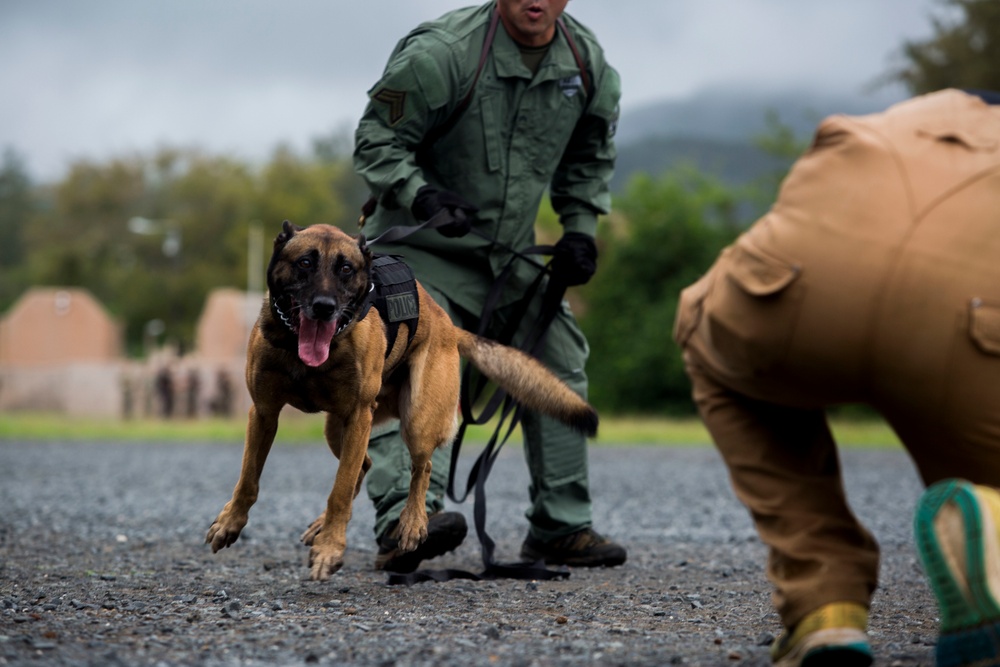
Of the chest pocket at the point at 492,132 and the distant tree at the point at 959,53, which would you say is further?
the distant tree at the point at 959,53

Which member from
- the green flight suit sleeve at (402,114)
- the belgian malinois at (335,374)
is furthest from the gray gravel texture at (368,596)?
the green flight suit sleeve at (402,114)

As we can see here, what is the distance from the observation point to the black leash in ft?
18.3

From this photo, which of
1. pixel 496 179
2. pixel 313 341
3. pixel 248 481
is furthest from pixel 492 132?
pixel 248 481

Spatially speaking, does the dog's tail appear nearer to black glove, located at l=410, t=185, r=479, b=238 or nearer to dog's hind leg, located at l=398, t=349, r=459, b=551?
dog's hind leg, located at l=398, t=349, r=459, b=551

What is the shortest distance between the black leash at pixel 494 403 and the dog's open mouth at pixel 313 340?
33.5 inches

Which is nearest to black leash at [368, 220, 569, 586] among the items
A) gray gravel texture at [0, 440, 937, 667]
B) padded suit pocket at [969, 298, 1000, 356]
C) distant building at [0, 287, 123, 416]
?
gray gravel texture at [0, 440, 937, 667]

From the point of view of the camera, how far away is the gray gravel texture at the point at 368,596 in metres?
3.60

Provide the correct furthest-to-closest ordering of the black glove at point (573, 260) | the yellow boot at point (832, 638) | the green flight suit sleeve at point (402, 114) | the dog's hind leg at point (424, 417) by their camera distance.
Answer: the black glove at point (573, 260)
the green flight suit sleeve at point (402, 114)
the dog's hind leg at point (424, 417)
the yellow boot at point (832, 638)

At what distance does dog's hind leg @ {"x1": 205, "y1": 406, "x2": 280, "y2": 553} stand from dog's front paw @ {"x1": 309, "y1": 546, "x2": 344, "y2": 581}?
309mm

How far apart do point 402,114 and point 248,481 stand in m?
1.83

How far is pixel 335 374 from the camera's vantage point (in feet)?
16.1

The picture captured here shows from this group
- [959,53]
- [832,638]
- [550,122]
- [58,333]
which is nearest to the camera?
[832,638]

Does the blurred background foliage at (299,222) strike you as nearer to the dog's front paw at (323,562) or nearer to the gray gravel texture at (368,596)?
the gray gravel texture at (368,596)

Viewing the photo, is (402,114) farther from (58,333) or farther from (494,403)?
(58,333)
